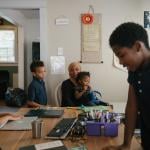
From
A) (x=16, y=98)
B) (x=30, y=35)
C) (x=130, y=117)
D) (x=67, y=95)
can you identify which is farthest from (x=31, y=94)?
(x=30, y=35)

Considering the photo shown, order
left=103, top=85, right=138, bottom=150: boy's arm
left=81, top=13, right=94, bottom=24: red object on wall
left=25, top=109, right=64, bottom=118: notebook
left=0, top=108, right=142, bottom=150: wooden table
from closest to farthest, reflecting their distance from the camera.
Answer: left=103, top=85, right=138, bottom=150: boy's arm
left=0, top=108, right=142, bottom=150: wooden table
left=25, top=109, right=64, bottom=118: notebook
left=81, top=13, right=94, bottom=24: red object on wall

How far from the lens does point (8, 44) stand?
7422 millimetres

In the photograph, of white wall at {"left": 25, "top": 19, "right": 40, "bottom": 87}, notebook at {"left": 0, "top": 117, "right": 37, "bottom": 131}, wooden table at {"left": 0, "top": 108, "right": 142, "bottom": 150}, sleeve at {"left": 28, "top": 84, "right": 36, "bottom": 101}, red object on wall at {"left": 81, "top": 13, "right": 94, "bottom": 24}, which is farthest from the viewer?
white wall at {"left": 25, "top": 19, "right": 40, "bottom": 87}

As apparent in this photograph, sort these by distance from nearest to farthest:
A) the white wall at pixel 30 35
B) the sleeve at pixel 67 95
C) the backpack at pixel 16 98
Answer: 1. the sleeve at pixel 67 95
2. the backpack at pixel 16 98
3. the white wall at pixel 30 35

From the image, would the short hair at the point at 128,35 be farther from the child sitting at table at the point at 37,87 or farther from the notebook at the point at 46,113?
the child sitting at table at the point at 37,87

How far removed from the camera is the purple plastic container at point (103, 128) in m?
1.80

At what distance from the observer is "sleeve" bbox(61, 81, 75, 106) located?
3.61 meters

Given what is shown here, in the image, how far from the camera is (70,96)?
145 inches

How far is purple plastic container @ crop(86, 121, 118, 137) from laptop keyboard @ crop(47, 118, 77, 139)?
0.16 m

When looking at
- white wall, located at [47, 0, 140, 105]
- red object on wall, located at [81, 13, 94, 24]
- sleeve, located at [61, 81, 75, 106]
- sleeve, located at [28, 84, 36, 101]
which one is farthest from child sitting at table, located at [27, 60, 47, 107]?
red object on wall, located at [81, 13, 94, 24]

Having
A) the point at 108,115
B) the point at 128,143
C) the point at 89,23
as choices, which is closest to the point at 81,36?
the point at 89,23

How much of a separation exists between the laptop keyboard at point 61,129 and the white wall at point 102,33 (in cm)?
223

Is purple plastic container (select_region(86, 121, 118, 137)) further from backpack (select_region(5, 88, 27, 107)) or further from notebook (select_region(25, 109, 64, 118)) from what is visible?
backpack (select_region(5, 88, 27, 107))

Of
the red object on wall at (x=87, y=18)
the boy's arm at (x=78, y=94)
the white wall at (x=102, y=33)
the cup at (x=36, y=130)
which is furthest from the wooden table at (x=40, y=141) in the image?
the red object on wall at (x=87, y=18)
